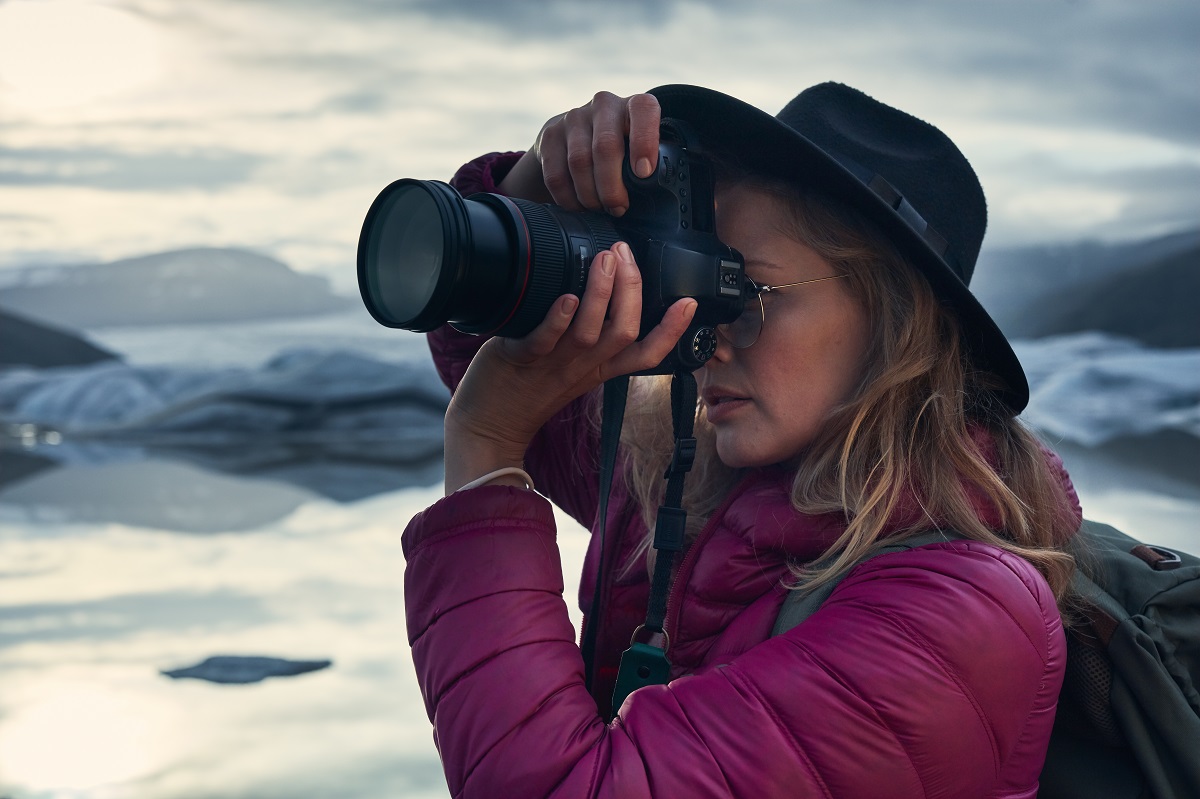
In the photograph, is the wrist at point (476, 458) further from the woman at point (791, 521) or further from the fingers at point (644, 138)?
the fingers at point (644, 138)

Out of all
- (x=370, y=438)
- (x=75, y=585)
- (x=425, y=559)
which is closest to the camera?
(x=425, y=559)

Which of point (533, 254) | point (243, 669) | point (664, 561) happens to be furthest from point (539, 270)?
point (243, 669)

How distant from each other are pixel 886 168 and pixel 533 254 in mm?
362

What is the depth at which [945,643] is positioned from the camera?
2.87 feet

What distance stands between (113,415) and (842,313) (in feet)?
15.7

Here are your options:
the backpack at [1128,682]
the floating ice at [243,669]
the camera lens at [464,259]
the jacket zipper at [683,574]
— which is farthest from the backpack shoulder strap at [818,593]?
the floating ice at [243,669]

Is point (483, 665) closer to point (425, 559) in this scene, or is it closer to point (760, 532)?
point (425, 559)

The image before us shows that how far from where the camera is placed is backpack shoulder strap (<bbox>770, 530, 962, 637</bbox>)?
0.98 m

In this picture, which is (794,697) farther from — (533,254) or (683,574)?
(533,254)

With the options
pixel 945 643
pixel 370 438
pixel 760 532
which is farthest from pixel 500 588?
pixel 370 438

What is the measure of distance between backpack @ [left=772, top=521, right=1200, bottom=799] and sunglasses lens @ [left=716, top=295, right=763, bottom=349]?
0.24 metres

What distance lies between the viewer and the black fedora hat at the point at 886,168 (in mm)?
1032

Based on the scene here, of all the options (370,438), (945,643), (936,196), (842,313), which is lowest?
(370,438)

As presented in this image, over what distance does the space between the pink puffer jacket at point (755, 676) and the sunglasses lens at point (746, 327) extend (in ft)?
0.54
